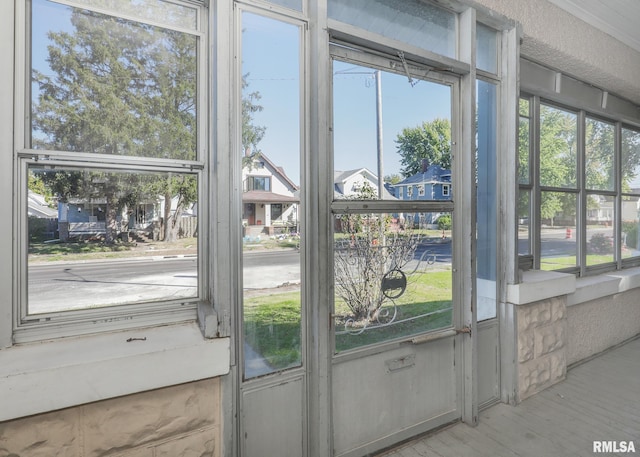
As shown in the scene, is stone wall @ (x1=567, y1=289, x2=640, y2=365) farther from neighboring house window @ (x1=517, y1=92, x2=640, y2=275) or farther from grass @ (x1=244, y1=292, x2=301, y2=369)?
grass @ (x1=244, y1=292, x2=301, y2=369)

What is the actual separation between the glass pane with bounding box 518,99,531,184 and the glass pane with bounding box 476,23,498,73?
651mm

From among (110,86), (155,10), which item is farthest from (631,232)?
(110,86)

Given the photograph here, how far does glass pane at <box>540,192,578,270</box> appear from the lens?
3002 millimetres

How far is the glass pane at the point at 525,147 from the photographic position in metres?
2.79

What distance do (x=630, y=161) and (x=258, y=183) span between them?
4.51 m

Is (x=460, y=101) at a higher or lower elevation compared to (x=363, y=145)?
higher

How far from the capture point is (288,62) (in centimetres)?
159

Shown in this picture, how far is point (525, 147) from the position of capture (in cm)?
283

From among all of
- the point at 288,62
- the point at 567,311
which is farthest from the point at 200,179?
the point at 567,311

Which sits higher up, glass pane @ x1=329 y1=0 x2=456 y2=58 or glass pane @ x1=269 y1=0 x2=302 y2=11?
glass pane @ x1=329 y1=0 x2=456 y2=58

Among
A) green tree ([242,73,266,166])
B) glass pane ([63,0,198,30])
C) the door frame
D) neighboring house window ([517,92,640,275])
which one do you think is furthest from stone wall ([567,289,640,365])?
glass pane ([63,0,198,30])

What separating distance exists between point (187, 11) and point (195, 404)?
5.48 feet

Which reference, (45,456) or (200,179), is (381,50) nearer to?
(200,179)

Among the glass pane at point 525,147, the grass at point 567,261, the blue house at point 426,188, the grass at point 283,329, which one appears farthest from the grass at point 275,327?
the grass at point 567,261
